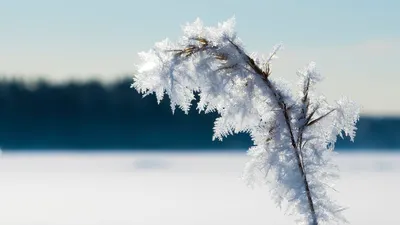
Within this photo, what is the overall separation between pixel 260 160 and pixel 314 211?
0.23 meters

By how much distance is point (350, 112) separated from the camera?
207 centimetres

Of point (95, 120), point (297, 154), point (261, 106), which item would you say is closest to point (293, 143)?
point (297, 154)

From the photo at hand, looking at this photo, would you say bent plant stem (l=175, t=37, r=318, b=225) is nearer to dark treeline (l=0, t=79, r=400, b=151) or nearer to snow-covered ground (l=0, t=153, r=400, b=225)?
snow-covered ground (l=0, t=153, r=400, b=225)

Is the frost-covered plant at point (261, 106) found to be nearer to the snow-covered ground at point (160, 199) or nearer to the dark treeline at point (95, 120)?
the snow-covered ground at point (160, 199)

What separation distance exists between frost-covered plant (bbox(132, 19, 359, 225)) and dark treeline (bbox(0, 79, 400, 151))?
41.2 m

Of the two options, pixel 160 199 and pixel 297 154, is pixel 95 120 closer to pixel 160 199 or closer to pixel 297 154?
pixel 160 199

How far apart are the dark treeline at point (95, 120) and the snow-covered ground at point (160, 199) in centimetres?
2644

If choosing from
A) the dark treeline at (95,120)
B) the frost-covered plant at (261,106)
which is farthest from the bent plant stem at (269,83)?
the dark treeline at (95,120)

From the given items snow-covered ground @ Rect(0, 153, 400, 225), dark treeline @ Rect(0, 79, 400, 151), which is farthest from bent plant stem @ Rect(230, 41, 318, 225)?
dark treeline @ Rect(0, 79, 400, 151)

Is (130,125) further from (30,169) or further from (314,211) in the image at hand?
(314,211)

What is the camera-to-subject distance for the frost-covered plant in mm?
1932

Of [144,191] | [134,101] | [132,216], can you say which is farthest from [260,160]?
[134,101]

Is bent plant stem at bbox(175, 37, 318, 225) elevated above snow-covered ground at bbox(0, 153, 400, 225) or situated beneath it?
elevated above

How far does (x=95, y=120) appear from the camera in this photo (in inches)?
1863
